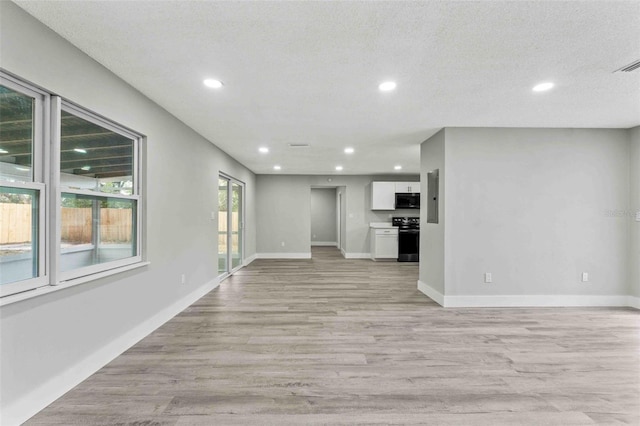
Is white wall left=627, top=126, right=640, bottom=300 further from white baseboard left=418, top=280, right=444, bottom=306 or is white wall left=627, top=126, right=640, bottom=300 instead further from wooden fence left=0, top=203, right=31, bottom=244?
wooden fence left=0, top=203, right=31, bottom=244

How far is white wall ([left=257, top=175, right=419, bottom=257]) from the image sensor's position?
8812mm

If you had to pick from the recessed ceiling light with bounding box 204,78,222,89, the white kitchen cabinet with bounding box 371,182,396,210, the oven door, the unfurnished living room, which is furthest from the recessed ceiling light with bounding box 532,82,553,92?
the white kitchen cabinet with bounding box 371,182,396,210

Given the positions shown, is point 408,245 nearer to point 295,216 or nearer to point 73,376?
point 295,216

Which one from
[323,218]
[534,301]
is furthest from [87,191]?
[323,218]

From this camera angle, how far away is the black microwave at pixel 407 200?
8.56 meters

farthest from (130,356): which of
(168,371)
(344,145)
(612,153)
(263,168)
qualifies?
(612,153)

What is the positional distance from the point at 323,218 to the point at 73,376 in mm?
10159

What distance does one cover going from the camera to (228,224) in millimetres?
6090

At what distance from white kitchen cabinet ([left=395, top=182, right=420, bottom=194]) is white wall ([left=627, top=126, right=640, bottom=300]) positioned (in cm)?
466

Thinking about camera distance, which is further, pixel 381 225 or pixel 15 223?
pixel 381 225

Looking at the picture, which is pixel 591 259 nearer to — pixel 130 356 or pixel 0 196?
pixel 130 356

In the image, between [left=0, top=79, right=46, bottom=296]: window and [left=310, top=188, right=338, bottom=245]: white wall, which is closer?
[left=0, top=79, right=46, bottom=296]: window

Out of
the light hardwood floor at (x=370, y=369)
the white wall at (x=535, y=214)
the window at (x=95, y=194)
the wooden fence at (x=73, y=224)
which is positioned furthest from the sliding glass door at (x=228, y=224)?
the white wall at (x=535, y=214)

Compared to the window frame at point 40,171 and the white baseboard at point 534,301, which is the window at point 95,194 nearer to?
the window frame at point 40,171
